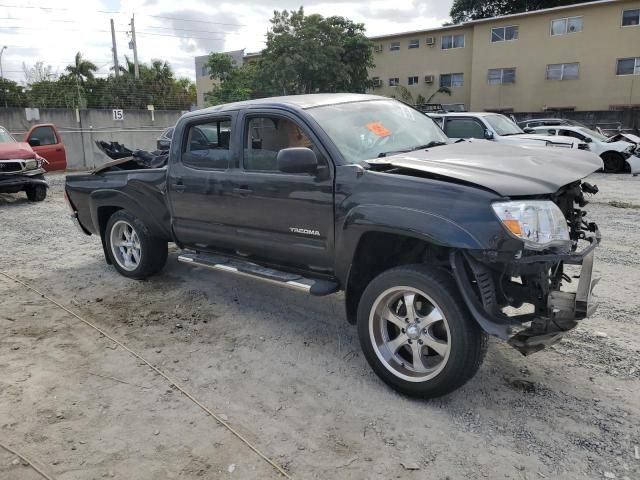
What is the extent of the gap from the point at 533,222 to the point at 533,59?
33349 millimetres

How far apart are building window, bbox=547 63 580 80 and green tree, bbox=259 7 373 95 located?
11739 millimetres

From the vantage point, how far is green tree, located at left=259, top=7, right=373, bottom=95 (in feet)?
99.3

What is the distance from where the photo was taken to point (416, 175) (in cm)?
334

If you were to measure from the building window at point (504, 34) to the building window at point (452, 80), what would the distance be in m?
3.25

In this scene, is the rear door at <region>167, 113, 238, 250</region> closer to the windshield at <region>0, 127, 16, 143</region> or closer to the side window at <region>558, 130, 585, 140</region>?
the windshield at <region>0, 127, 16, 143</region>

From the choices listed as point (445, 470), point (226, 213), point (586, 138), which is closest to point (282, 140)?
point (226, 213)

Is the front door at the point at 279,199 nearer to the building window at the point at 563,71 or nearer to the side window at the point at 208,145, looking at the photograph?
the side window at the point at 208,145

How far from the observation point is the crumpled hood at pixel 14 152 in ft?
37.2

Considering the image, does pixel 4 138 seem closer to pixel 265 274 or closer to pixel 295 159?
pixel 265 274

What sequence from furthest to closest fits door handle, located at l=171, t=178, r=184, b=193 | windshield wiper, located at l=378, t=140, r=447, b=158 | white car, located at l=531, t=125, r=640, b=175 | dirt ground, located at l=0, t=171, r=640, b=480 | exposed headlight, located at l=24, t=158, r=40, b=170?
white car, located at l=531, t=125, r=640, b=175, exposed headlight, located at l=24, t=158, r=40, b=170, door handle, located at l=171, t=178, r=184, b=193, windshield wiper, located at l=378, t=140, r=447, b=158, dirt ground, located at l=0, t=171, r=640, b=480

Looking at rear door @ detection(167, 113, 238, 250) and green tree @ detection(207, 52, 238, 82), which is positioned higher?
green tree @ detection(207, 52, 238, 82)

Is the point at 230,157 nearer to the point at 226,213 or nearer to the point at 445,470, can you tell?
the point at 226,213

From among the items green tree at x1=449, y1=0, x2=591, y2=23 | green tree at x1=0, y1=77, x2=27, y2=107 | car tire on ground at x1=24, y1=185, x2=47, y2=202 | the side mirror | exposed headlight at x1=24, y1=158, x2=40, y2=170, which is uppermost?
green tree at x1=449, y1=0, x2=591, y2=23

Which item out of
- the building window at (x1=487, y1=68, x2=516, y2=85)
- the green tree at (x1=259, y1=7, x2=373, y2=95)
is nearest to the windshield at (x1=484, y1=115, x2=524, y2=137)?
the green tree at (x1=259, y1=7, x2=373, y2=95)
